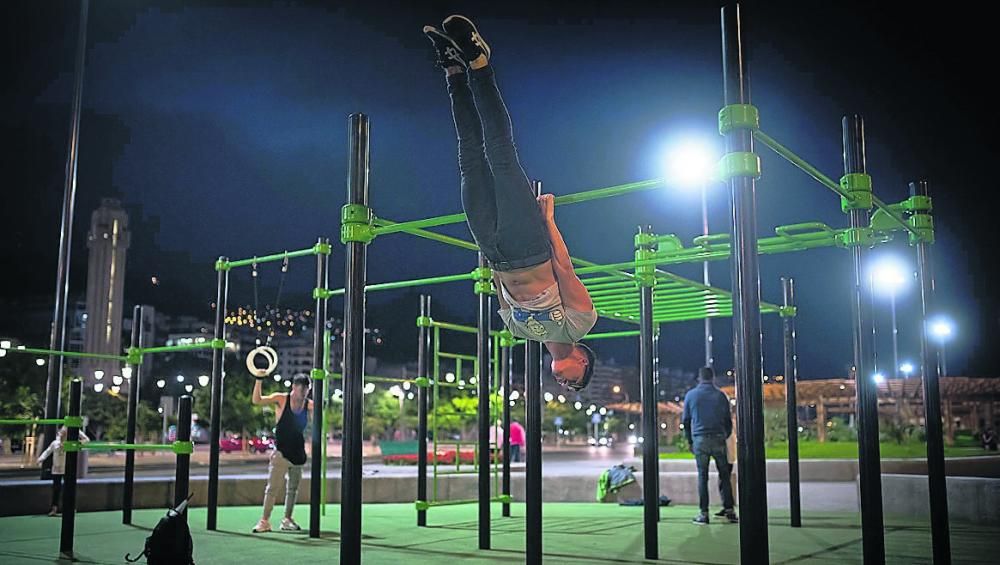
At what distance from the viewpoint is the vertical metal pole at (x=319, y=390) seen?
9.02m

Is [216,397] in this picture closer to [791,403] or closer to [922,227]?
[791,403]

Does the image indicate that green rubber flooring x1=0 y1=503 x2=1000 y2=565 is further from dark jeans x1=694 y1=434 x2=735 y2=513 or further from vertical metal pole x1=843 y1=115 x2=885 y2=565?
vertical metal pole x1=843 y1=115 x2=885 y2=565

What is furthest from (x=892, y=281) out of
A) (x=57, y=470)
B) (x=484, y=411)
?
(x=57, y=470)

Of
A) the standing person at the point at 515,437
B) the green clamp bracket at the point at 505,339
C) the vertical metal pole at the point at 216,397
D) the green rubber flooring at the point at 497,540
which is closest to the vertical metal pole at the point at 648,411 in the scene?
the green rubber flooring at the point at 497,540

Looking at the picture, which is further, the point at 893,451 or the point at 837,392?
the point at 837,392

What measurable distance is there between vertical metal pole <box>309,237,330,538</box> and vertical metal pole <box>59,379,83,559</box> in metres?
2.28

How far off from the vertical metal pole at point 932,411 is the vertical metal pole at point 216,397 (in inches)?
274

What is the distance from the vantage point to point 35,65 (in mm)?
24250

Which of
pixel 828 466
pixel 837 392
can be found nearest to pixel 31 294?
pixel 837 392

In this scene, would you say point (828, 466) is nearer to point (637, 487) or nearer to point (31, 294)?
point (637, 487)

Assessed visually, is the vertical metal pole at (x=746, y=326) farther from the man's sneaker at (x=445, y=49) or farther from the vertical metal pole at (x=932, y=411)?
the vertical metal pole at (x=932, y=411)

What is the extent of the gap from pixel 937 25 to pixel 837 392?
10262 millimetres

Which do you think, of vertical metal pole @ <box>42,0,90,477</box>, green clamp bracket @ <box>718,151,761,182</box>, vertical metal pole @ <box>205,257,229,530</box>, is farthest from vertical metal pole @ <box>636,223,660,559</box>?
vertical metal pole @ <box>42,0,90,477</box>

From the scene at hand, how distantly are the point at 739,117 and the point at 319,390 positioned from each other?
243 inches
